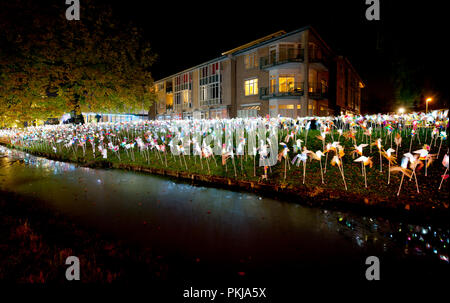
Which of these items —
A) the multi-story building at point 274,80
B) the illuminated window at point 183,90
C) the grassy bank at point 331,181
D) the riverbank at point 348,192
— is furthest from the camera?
the illuminated window at point 183,90

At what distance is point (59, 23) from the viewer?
53.4ft

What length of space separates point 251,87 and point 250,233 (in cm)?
3060

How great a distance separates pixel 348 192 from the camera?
7.11 metres

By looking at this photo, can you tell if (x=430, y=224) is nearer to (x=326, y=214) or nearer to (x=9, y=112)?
(x=326, y=214)

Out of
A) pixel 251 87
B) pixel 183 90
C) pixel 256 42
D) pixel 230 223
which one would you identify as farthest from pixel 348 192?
pixel 183 90

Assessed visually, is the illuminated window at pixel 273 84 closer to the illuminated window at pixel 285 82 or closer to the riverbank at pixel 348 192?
the illuminated window at pixel 285 82

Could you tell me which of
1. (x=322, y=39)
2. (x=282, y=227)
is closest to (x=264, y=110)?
(x=322, y=39)

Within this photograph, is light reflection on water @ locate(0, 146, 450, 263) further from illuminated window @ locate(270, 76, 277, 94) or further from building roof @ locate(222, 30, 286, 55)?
building roof @ locate(222, 30, 286, 55)

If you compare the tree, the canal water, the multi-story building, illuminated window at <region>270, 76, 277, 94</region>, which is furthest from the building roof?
the canal water

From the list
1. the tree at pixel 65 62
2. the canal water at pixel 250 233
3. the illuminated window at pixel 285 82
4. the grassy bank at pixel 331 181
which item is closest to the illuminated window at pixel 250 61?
the illuminated window at pixel 285 82

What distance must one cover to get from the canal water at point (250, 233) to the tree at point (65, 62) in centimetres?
1056

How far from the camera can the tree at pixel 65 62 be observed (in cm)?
1370
